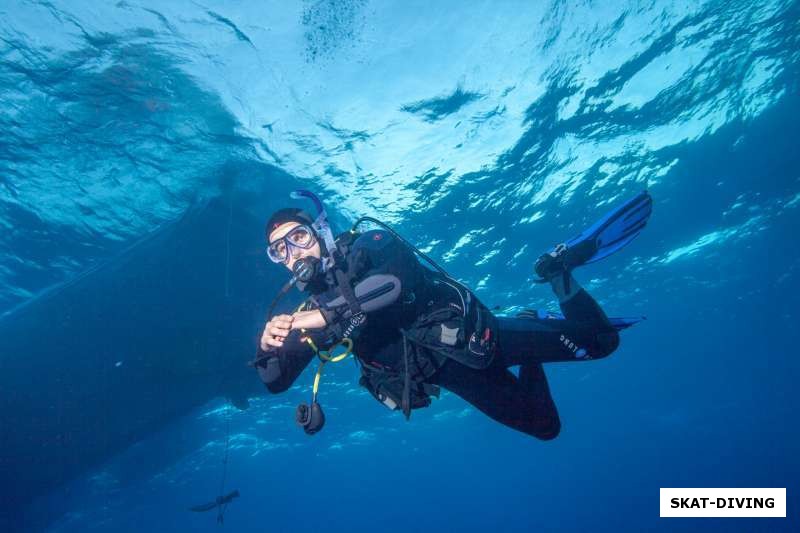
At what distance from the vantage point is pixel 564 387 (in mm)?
39750

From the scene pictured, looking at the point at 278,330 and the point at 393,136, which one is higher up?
the point at 393,136

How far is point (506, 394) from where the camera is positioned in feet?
16.5

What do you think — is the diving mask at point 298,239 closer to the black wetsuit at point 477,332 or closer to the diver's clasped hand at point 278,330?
the black wetsuit at point 477,332

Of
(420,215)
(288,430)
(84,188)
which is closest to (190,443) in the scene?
(288,430)

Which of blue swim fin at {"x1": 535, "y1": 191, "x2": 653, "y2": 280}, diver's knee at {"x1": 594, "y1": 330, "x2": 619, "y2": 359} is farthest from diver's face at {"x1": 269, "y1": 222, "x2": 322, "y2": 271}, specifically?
diver's knee at {"x1": 594, "y1": 330, "x2": 619, "y2": 359}

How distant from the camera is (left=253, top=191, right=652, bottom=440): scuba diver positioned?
370 cm

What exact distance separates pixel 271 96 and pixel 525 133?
7279 millimetres

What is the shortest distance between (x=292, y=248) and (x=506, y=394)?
130 inches

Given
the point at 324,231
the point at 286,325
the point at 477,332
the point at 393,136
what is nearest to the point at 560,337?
the point at 477,332

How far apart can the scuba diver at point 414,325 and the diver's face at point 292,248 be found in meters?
0.01

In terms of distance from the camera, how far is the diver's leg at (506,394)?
4973 mm

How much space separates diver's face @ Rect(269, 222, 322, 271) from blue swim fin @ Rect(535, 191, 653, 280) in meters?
3.15

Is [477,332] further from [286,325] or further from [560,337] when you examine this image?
[286,325]

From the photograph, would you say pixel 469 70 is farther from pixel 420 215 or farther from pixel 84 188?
pixel 84 188
